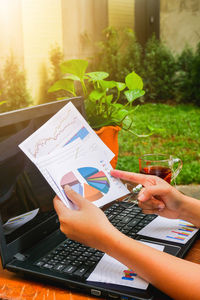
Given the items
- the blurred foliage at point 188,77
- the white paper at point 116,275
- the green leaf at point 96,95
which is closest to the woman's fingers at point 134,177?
the white paper at point 116,275

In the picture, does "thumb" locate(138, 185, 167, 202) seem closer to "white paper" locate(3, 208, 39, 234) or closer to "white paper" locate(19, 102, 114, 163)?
"white paper" locate(19, 102, 114, 163)

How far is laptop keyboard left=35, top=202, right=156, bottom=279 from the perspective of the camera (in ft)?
2.62

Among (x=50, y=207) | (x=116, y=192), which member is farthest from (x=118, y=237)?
(x=50, y=207)

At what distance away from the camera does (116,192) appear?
928mm

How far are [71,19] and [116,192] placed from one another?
619 centimetres

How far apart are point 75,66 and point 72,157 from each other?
0.55 metres

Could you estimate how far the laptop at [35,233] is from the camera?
0.77m

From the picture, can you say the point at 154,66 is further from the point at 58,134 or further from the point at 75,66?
the point at 58,134

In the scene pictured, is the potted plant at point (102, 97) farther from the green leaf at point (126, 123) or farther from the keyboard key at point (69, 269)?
the keyboard key at point (69, 269)

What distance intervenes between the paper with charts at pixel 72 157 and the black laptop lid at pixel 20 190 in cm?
5

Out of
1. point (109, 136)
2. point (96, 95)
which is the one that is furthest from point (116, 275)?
point (96, 95)

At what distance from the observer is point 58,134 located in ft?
2.94

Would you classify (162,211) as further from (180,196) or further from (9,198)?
(9,198)

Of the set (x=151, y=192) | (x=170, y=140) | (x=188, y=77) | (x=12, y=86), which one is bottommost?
(x=170, y=140)
